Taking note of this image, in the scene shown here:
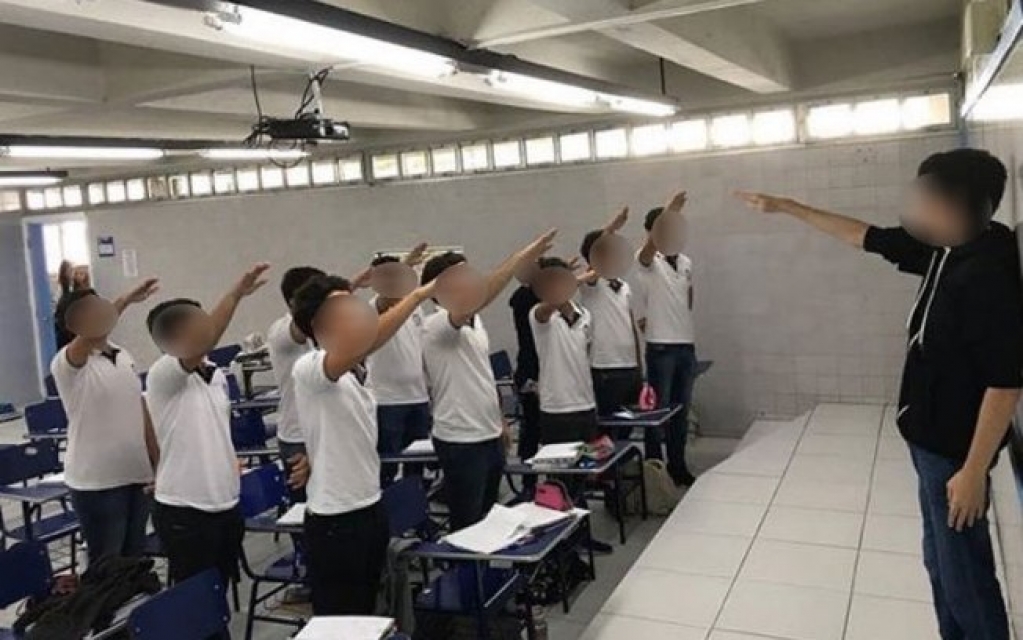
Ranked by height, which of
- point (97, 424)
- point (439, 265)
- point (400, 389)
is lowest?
point (400, 389)

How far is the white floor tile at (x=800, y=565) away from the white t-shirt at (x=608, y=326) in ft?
5.07

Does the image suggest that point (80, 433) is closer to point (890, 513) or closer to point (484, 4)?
point (484, 4)

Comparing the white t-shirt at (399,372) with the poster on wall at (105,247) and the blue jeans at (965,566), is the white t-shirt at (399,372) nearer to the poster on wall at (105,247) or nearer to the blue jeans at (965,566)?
the blue jeans at (965,566)

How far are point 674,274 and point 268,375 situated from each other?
5.09 meters

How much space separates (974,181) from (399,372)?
369 centimetres

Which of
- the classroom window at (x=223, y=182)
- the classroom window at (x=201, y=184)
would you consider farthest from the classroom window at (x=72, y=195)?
the classroom window at (x=223, y=182)

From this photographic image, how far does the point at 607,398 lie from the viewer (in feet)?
17.6

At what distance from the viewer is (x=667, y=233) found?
564cm

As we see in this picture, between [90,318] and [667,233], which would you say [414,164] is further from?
[90,318]

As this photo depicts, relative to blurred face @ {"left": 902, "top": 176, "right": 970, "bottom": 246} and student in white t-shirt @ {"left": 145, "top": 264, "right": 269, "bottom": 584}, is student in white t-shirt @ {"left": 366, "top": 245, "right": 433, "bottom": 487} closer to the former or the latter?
Result: student in white t-shirt @ {"left": 145, "top": 264, "right": 269, "bottom": 584}

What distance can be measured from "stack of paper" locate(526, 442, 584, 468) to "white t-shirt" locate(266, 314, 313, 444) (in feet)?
4.79

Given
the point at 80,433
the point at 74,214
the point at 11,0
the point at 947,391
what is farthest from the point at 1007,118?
the point at 74,214

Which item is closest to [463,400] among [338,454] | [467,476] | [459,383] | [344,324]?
[459,383]

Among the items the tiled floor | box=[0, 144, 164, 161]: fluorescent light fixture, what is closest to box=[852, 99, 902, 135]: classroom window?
the tiled floor
